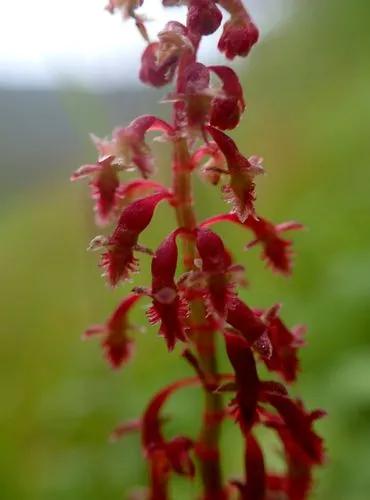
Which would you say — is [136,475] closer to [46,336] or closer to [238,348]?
[238,348]

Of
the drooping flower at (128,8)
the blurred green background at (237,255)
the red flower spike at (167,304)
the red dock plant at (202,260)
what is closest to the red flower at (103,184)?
the red dock plant at (202,260)

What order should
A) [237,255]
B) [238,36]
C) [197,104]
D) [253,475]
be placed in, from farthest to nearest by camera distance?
[237,255], [253,475], [238,36], [197,104]

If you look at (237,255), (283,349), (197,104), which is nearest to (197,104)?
(197,104)

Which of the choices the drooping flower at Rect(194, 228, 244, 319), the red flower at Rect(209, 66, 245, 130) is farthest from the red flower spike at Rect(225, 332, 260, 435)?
the red flower at Rect(209, 66, 245, 130)

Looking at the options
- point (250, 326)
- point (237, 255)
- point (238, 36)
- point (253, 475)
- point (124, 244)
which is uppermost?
point (237, 255)

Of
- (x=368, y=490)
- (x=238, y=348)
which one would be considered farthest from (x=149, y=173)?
(x=368, y=490)

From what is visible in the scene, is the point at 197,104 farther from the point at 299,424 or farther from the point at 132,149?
the point at 299,424
